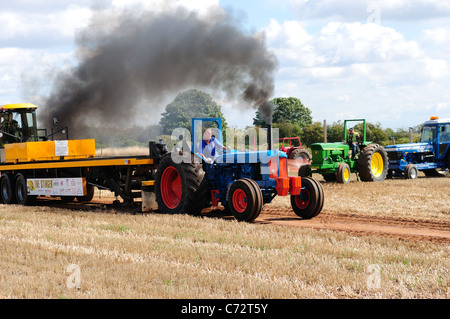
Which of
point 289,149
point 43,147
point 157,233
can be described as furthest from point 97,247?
point 289,149

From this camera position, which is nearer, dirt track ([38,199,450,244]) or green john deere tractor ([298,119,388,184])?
dirt track ([38,199,450,244])

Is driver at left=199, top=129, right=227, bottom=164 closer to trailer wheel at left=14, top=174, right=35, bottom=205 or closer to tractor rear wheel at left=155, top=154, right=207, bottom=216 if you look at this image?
tractor rear wheel at left=155, top=154, right=207, bottom=216

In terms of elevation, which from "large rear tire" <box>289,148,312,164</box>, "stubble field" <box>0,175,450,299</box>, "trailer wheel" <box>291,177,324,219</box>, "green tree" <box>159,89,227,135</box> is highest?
"green tree" <box>159,89,227,135</box>

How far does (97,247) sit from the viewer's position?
745 centimetres

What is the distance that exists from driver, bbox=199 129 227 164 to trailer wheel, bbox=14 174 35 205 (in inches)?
240

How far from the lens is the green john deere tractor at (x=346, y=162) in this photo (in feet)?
57.7

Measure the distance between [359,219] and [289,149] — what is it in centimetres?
1097

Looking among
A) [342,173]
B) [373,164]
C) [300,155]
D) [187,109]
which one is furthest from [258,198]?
[300,155]

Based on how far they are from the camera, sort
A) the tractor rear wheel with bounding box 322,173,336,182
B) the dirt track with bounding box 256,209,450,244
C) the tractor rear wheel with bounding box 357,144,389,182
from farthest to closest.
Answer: the tractor rear wheel with bounding box 322,173,336,182, the tractor rear wheel with bounding box 357,144,389,182, the dirt track with bounding box 256,209,450,244

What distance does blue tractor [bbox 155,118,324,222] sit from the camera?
9.61 m

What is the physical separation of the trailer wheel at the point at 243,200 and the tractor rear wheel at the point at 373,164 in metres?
9.35

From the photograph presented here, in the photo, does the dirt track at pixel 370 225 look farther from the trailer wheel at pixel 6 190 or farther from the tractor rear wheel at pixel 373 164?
the trailer wheel at pixel 6 190

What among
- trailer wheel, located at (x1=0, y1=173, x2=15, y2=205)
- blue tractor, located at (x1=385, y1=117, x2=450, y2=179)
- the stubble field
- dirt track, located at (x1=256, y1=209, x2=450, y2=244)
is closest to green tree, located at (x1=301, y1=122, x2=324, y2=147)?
blue tractor, located at (x1=385, y1=117, x2=450, y2=179)

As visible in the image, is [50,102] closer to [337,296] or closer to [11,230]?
[11,230]
